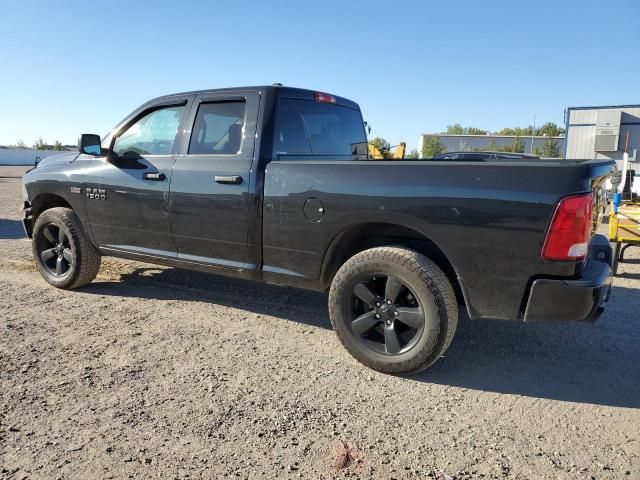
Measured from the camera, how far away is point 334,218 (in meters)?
3.30

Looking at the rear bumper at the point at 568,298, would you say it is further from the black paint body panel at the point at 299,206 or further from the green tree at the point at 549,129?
the green tree at the point at 549,129

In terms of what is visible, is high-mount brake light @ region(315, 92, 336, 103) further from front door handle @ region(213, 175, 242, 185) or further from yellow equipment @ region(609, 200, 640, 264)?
yellow equipment @ region(609, 200, 640, 264)

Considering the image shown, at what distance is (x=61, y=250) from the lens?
4977mm

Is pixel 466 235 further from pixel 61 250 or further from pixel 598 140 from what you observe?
pixel 598 140

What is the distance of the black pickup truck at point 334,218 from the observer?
2.72 meters

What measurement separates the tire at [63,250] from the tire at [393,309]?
9.25 ft

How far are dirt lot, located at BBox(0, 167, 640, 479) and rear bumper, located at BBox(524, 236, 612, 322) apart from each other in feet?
1.88

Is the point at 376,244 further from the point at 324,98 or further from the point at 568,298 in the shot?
the point at 324,98

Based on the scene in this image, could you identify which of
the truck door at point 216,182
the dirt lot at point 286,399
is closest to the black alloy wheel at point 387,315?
the dirt lot at point 286,399

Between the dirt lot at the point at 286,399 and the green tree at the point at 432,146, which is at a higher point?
the green tree at the point at 432,146

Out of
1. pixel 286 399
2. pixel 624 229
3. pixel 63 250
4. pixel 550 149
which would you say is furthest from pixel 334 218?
pixel 550 149

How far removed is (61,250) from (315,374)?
129 inches

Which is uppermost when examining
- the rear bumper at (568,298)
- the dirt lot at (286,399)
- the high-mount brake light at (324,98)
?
the high-mount brake light at (324,98)

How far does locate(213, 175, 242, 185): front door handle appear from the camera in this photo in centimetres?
369
